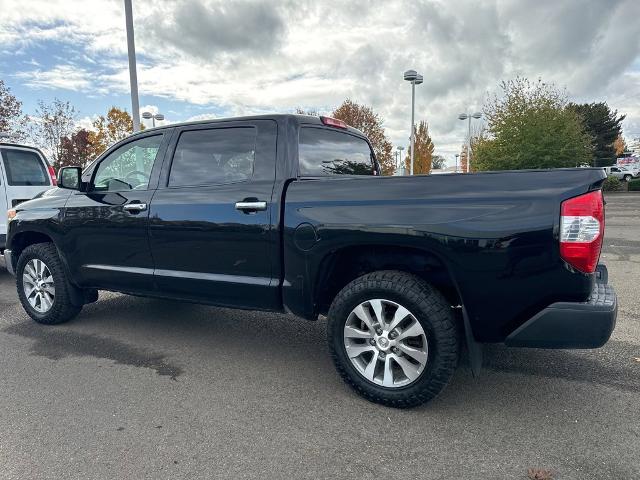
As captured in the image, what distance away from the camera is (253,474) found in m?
2.31

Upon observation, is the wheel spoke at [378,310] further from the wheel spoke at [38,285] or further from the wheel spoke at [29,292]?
the wheel spoke at [29,292]

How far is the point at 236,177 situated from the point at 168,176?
703 mm

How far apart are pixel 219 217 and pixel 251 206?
1.02 ft

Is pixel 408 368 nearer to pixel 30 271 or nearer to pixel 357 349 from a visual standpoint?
pixel 357 349

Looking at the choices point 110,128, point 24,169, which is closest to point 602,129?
point 110,128

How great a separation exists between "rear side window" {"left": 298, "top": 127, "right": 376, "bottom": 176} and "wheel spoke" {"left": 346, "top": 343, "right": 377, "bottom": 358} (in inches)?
51.0

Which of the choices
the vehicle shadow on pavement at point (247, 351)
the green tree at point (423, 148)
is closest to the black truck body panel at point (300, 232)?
the vehicle shadow on pavement at point (247, 351)

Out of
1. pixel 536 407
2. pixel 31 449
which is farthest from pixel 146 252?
pixel 536 407

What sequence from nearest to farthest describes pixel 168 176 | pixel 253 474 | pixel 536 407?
pixel 253 474 → pixel 536 407 → pixel 168 176

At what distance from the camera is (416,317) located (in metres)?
2.80

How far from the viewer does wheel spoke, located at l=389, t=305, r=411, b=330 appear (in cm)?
285

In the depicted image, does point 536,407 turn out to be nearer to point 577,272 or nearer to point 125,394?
point 577,272

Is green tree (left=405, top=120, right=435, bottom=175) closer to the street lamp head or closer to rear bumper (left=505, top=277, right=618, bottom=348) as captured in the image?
the street lamp head

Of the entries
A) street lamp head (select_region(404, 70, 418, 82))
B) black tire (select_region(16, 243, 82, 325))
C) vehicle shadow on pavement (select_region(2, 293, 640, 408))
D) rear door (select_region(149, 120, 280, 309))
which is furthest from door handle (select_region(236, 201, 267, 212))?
street lamp head (select_region(404, 70, 418, 82))
